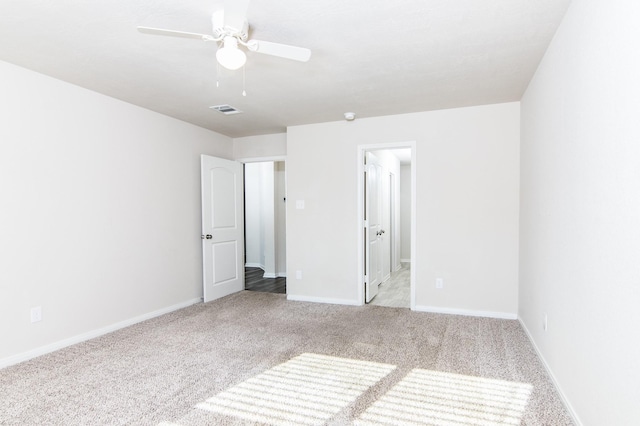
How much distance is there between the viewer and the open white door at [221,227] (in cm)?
477

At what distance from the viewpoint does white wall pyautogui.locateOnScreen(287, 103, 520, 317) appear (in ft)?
12.9

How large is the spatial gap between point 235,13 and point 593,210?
1997mm

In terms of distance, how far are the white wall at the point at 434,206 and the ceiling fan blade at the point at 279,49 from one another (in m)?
2.39

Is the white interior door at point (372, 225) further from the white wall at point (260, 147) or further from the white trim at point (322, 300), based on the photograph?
the white wall at point (260, 147)

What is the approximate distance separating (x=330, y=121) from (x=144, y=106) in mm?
2126

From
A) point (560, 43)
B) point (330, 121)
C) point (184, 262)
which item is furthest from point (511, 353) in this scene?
point (184, 262)

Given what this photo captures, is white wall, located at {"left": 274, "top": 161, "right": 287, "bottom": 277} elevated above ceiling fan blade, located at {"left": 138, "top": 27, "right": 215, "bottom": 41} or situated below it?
below

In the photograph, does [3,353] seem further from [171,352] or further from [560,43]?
[560,43]

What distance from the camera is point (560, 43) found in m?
2.26

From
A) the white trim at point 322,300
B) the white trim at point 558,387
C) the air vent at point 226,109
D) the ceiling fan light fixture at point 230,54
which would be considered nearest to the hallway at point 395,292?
the white trim at point 322,300

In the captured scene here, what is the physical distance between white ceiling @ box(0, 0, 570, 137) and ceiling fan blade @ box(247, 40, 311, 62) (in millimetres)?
180

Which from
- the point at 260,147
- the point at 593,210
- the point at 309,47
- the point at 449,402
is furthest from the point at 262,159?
the point at 593,210

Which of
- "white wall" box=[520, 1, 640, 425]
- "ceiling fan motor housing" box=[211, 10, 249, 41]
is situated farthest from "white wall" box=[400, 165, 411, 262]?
"ceiling fan motor housing" box=[211, 10, 249, 41]

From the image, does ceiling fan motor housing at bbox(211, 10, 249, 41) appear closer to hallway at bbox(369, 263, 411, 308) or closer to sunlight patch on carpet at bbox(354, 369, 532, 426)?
sunlight patch on carpet at bbox(354, 369, 532, 426)
